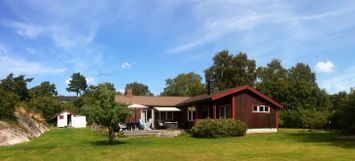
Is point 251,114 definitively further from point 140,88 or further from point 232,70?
point 140,88

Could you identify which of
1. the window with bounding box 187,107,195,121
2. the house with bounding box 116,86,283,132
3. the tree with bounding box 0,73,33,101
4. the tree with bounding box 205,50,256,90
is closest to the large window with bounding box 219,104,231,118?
the house with bounding box 116,86,283,132

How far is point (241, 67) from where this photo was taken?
66688mm

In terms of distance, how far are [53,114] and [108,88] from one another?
4012 cm

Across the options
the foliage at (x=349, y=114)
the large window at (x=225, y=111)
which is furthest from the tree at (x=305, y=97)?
the foliage at (x=349, y=114)

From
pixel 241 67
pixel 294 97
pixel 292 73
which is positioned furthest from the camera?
pixel 292 73

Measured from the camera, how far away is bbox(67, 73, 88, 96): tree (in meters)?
140

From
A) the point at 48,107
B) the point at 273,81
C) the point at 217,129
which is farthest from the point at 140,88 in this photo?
the point at 217,129

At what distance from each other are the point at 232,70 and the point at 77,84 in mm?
86599

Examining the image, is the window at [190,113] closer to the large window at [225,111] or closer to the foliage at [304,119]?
the large window at [225,111]

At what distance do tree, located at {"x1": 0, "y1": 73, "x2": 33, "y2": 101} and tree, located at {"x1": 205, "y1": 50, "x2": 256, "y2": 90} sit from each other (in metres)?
29.8

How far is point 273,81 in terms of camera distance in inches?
2260

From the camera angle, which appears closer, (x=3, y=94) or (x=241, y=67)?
(x=3, y=94)

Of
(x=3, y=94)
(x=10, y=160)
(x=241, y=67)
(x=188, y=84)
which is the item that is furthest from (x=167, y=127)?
(x=188, y=84)

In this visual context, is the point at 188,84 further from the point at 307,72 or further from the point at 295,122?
the point at 295,122
